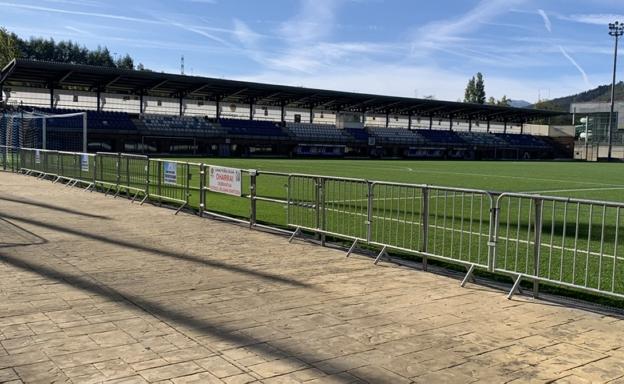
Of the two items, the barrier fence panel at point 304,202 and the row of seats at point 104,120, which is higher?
the row of seats at point 104,120

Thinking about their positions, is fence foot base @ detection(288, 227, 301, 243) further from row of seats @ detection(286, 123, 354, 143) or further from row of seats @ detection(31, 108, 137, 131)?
row of seats @ detection(286, 123, 354, 143)

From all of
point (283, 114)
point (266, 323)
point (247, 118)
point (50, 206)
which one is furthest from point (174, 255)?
point (283, 114)

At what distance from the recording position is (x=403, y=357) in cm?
481

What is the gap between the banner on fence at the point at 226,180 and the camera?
12703 mm

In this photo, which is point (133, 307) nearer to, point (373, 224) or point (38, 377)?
point (38, 377)

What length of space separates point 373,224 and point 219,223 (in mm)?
4030

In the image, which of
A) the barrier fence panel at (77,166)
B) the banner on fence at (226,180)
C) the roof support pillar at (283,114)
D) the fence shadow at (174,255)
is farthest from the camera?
the roof support pillar at (283,114)

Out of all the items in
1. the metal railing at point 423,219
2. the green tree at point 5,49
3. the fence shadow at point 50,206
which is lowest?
the fence shadow at point 50,206

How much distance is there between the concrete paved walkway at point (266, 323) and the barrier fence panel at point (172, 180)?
5.25 meters

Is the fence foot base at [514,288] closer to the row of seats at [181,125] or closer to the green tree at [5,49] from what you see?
the row of seats at [181,125]

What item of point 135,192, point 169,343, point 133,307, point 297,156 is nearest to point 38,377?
point 169,343

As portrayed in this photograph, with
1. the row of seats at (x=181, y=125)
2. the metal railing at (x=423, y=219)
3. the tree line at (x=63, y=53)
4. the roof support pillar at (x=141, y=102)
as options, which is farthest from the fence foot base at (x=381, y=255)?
Answer: the tree line at (x=63, y=53)

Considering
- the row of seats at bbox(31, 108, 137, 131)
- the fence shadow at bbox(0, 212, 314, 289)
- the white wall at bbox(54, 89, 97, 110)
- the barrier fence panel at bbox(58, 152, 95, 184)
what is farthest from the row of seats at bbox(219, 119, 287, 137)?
the fence shadow at bbox(0, 212, 314, 289)

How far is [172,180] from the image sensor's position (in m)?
15.2
